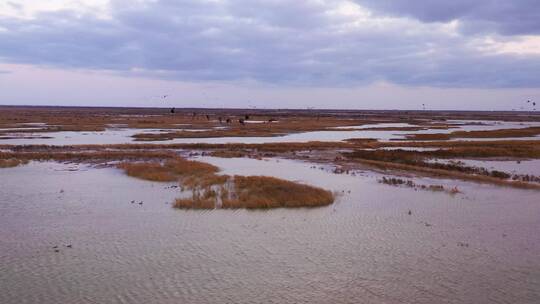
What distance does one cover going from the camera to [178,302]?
36.2ft

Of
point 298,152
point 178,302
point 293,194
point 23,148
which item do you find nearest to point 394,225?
point 293,194

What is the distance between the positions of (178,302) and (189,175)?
1700cm

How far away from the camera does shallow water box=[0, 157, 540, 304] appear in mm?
11648

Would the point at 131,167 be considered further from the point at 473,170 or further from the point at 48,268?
the point at 473,170

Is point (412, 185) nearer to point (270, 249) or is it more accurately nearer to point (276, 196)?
point (276, 196)

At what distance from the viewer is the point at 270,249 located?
14.8 meters

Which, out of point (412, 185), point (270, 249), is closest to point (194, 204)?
point (270, 249)

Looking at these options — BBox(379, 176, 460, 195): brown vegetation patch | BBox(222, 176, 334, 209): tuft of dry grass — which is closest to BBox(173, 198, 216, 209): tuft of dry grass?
BBox(222, 176, 334, 209): tuft of dry grass

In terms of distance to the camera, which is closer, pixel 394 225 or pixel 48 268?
pixel 48 268

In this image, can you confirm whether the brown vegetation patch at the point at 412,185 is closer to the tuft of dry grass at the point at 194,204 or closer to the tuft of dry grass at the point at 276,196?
the tuft of dry grass at the point at 276,196

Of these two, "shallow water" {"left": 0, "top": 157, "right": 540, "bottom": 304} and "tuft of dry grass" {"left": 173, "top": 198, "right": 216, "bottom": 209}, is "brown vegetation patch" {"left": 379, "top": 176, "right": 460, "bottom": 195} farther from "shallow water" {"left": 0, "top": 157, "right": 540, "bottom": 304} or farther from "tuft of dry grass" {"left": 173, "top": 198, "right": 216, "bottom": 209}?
"tuft of dry grass" {"left": 173, "top": 198, "right": 216, "bottom": 209}

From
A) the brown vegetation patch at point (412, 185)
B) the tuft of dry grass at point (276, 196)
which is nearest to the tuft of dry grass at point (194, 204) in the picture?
the tuft of dry grass at point (276, 196)

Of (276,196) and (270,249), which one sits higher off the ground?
(276,196)

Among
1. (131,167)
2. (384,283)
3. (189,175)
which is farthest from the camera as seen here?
(131,167)
